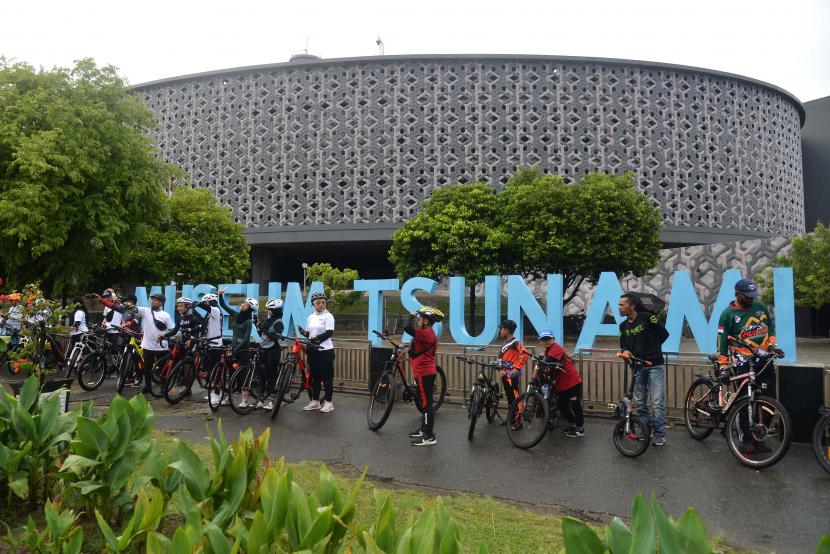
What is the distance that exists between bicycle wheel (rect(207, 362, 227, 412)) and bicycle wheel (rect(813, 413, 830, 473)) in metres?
7.46

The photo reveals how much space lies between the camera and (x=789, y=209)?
44.8 meters

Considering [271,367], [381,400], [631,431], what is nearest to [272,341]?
[271,367]

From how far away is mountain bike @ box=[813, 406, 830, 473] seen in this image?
5.68m

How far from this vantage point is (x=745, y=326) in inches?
263

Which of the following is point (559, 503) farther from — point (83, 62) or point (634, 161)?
point (634, 161)

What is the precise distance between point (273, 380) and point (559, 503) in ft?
17.2

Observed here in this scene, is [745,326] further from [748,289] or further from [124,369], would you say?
[124,369]

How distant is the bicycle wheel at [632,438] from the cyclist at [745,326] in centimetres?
116

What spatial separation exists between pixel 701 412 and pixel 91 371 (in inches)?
408

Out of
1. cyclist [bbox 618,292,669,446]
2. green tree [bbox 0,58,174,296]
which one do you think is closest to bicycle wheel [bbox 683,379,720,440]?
cyclist [bbox 618,292,669,446]

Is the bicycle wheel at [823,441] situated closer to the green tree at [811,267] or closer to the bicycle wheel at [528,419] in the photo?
the bicycle wheel at [528,419]

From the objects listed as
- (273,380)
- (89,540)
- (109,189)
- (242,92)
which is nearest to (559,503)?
(89,540)

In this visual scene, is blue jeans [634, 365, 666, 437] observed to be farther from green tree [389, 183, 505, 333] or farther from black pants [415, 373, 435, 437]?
green tree [389, 183, 505, 333]

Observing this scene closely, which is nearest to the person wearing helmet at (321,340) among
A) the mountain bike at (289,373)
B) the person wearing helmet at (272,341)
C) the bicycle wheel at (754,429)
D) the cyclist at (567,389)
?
the mountain bike at (289,373)
